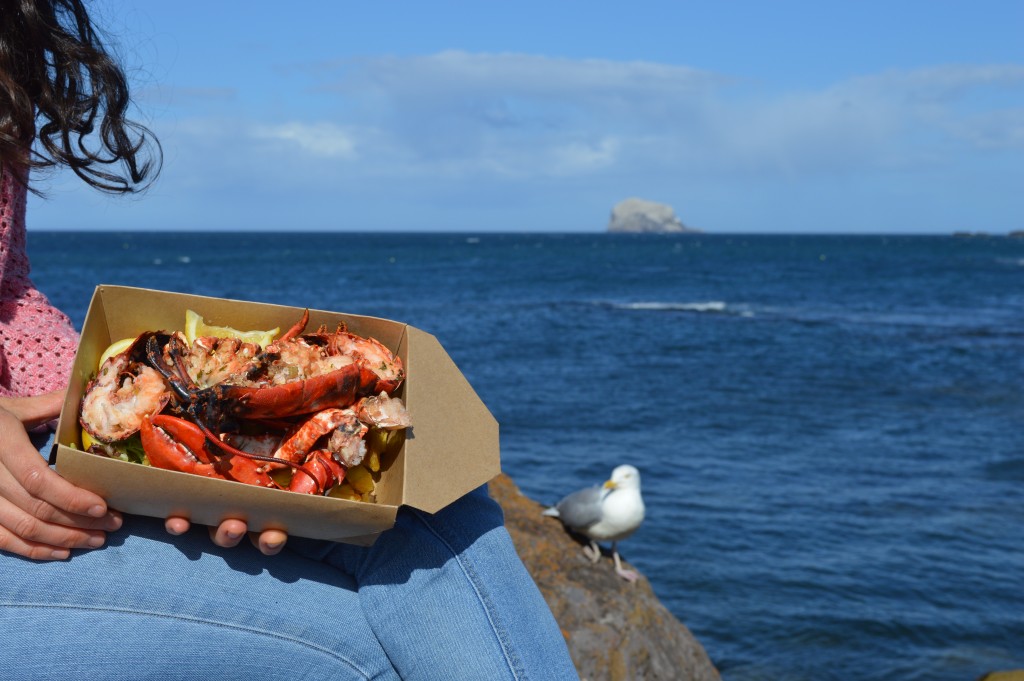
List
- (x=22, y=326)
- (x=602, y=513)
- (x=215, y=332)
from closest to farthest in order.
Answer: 1. (x=215, y=332)
2. (x=22, y=326)
3. (x=602, y=513)

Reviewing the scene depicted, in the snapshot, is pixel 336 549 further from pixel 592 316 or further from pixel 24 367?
pixel 592 316

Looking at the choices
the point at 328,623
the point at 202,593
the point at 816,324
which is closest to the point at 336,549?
the point at 328,623

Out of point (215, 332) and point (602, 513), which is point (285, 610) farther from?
point (602, 513)

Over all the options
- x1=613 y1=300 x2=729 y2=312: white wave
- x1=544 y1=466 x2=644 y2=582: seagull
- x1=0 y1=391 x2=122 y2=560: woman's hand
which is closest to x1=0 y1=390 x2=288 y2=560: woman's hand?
x1=0 y1=391 x2=122 y2=560: woman's hand

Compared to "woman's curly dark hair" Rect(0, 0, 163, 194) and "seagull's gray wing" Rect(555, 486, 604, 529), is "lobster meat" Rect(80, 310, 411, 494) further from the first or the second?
"seagull's gray wing" Rect(555, 486, 604, 529)

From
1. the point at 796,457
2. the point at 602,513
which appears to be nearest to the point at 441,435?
the point at 602,513
